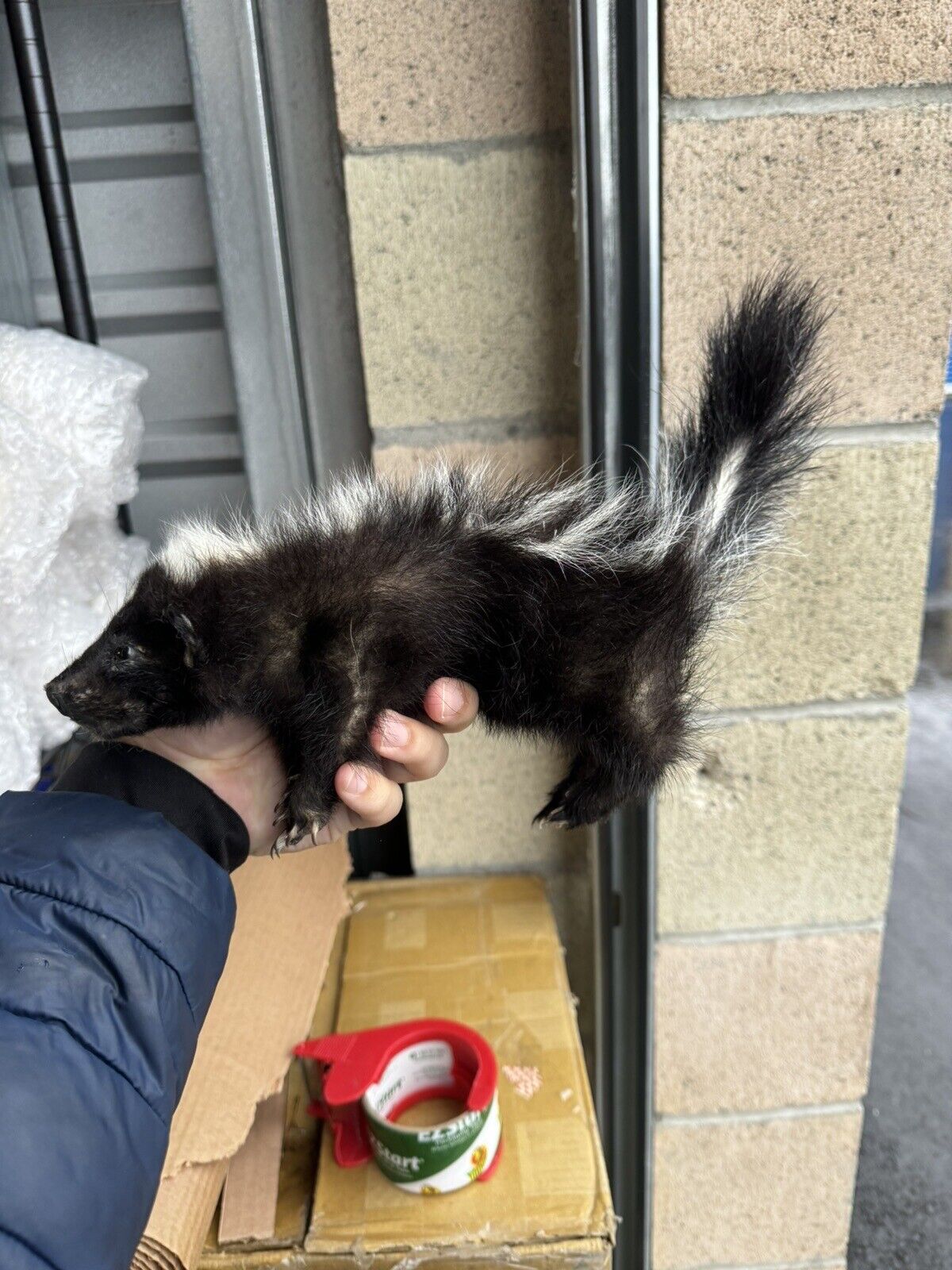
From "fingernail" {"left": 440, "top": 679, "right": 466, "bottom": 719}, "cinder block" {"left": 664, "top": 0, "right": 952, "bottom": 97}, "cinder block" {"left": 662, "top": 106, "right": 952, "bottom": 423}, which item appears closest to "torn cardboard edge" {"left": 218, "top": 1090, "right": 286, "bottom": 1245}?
"fingernail" {"left": 440, "top": 679, "right": 466, "bottom": 719}

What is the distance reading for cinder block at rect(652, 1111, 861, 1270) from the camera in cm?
144

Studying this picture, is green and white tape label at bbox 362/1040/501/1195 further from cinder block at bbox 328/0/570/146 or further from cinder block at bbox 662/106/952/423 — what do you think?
cinder block at bbox 328/0/570/146

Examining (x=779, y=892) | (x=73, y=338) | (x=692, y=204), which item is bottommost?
(x=779, y=892)

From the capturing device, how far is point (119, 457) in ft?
3.68

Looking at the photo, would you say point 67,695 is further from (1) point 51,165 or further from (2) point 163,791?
(1) point 51,165

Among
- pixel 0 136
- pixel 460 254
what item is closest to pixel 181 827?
pixel 460 254

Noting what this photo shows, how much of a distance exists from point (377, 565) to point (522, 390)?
1.56 ft

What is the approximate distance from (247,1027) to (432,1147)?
27cm

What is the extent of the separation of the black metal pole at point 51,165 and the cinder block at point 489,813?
788 millimetres

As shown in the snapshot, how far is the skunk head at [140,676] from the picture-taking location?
858 mm

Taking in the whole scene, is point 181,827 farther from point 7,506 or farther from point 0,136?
point 0,136

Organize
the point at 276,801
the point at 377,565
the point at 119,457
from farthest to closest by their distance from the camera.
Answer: the point at 119,457, the point at 276,801, the point at 377,565

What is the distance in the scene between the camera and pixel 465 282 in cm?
116

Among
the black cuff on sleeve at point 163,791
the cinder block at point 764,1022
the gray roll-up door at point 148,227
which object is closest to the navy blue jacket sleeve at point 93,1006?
the black cuff on sleeve at point 163,791
